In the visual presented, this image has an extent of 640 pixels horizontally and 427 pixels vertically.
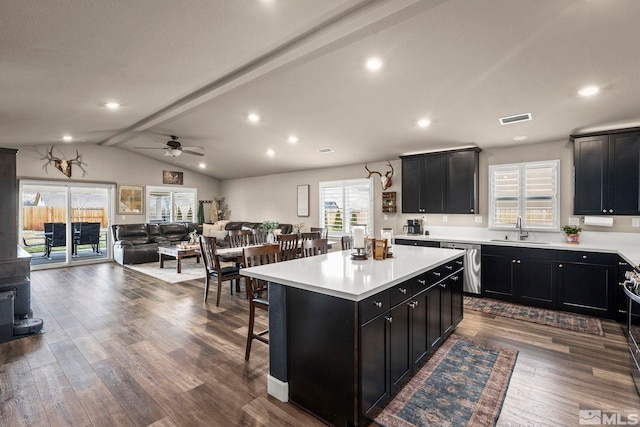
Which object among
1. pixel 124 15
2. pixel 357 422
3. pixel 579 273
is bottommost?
pixel 357 422

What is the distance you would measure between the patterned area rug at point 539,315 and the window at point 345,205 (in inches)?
112

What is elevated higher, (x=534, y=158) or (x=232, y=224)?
(x=534, y=158)

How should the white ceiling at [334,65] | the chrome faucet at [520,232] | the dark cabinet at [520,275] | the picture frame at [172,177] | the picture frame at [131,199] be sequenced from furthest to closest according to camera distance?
the picture frame at [172,177], the picture frame at [131,199], the chrome faucet at [520,232], the dark cabinet at [520,275], the white ceiling at [334,65]

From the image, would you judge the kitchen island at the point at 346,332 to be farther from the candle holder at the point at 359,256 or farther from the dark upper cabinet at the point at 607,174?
the dark upper cabinet at the point at 607,174

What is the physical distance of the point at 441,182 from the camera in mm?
5414

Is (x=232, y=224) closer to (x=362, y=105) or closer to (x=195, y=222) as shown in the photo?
(x=195, y=222)

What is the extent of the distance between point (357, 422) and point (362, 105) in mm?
3696

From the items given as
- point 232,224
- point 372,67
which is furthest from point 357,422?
point 232,224

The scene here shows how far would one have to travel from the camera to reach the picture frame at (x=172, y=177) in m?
9.56

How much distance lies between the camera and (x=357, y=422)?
5.92 ft

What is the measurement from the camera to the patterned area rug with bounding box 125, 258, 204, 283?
244 inches

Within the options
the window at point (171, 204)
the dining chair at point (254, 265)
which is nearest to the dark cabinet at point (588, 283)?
the dining chair at point (254, 265)

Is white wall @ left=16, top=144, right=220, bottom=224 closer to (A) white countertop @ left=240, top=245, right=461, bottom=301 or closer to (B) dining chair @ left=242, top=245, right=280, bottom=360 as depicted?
(B) dining chair @ left=242, top=245, right=280, bottom=360

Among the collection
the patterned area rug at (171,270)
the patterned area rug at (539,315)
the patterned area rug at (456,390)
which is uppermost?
the patterned area rug at (171,270)
